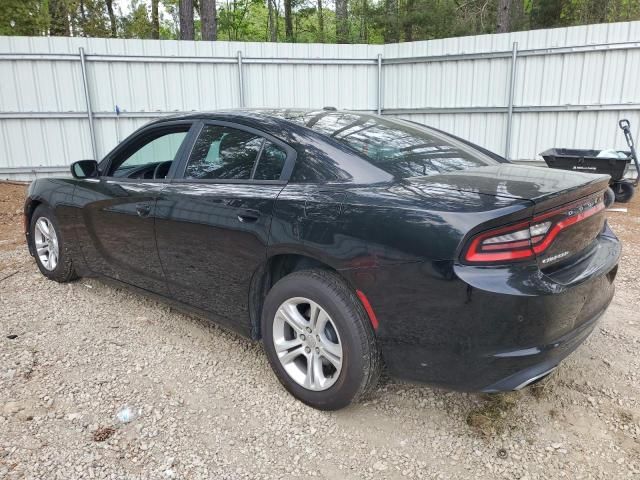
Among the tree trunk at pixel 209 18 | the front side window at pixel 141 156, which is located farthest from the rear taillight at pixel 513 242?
the tree trunk at pixel 209 18

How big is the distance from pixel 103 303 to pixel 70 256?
0.52 m

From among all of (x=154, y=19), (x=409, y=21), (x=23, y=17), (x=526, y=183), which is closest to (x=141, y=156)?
(x=526, y=183)

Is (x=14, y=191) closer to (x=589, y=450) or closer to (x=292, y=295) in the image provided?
(x=292, y=295)

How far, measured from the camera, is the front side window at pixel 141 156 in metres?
3.57

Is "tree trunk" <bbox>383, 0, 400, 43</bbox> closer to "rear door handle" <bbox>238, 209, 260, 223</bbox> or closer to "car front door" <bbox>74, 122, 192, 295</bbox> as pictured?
"car front door" <bbox>74, 122, 192, 295</bbox>

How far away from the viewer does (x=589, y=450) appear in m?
2.30

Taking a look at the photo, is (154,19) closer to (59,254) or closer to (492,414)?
(59,254)

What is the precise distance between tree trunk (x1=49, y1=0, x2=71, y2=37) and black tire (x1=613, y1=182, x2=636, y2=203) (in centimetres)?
2243

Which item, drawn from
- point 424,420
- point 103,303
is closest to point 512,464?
point 424,420

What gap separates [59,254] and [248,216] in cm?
249

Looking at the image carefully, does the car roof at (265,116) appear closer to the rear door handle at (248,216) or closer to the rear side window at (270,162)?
the rear side window at (270,162)

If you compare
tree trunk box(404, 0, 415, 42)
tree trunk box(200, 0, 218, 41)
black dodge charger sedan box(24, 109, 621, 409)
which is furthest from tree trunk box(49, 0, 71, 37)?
black dodge charger sedan box(24, 109, 621, 409)

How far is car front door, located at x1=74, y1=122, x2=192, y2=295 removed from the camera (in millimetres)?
3383

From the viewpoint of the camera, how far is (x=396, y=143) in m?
2.90
